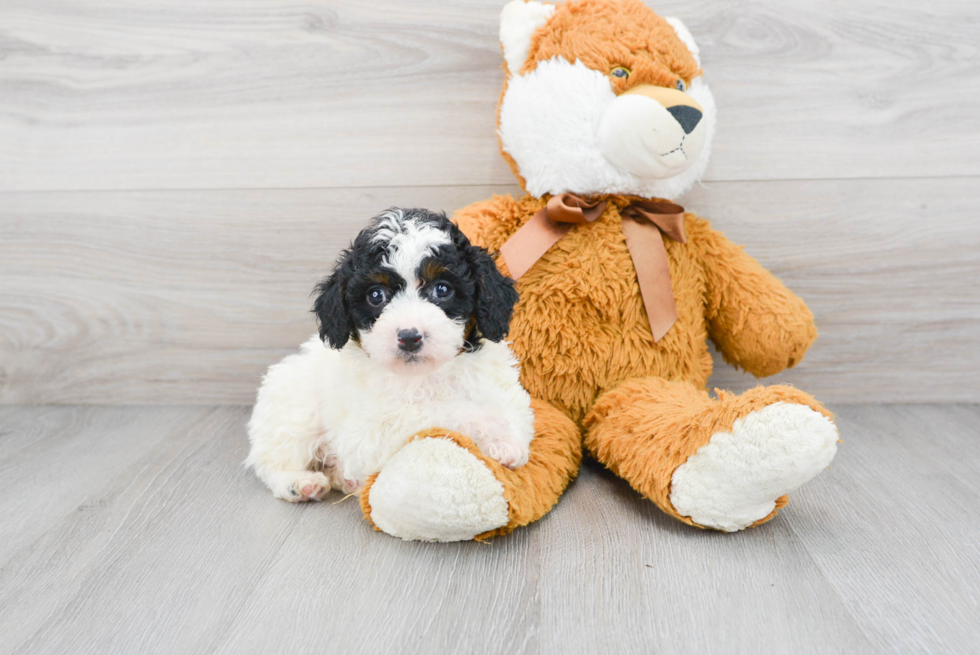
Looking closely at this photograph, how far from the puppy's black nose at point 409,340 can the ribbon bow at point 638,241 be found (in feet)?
1.10

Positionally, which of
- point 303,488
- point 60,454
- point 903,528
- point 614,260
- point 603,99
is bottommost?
point 60,454

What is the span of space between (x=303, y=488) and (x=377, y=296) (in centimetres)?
39

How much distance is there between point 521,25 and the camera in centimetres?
118

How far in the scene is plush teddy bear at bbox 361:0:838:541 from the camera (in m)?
1.06

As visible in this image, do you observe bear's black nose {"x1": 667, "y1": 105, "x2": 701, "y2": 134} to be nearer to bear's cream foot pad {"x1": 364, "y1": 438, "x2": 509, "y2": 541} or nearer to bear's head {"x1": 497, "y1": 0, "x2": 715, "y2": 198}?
bear's head {"x1": 497, "y1": 0, "x2": 715, "y2": 198}

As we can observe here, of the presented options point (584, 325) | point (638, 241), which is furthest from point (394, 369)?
point (638, 241)

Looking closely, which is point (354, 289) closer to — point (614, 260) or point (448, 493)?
point (448, 493)

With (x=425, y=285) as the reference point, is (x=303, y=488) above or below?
below

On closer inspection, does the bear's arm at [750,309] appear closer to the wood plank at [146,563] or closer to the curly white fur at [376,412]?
the curly white fur at [376,412]

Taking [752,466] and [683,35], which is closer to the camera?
[752,466]

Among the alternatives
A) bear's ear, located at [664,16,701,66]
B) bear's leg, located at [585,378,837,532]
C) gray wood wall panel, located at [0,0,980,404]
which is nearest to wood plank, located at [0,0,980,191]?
gray wood wall panel, located at [0,0,980,404]

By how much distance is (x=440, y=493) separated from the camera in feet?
2.86

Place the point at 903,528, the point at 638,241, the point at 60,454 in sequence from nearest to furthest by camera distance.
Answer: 1. the point at 903,528
2. the point at 638,241
3. the point at 60,454

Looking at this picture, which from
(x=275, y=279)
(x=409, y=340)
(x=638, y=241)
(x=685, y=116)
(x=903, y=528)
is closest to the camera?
(x=409, y=340)
